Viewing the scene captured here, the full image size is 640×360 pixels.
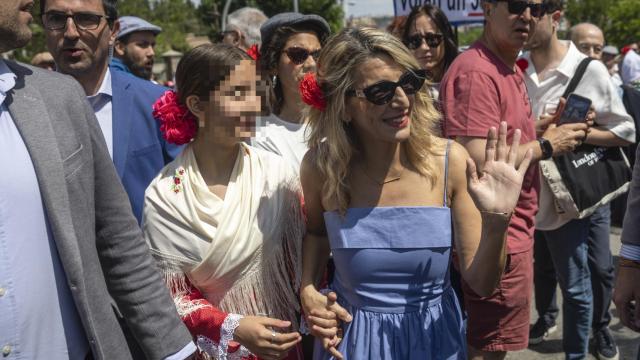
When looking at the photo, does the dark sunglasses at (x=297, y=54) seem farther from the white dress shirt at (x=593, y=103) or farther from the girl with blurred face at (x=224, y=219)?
the white dress shirt at (x=593, y=103)

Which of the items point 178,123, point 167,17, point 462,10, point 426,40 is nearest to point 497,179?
point 178,123

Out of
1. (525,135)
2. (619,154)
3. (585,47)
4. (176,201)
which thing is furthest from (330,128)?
(585,47)

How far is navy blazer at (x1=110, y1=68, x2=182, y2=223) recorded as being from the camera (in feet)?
8.41

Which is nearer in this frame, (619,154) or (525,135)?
(525,135)

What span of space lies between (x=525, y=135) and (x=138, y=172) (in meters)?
1.69

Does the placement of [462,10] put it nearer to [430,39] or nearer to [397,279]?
[430,39]

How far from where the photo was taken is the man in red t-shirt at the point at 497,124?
2.54m

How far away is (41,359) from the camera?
4.92 feet

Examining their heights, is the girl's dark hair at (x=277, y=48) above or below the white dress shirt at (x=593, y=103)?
above

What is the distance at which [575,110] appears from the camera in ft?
10.1

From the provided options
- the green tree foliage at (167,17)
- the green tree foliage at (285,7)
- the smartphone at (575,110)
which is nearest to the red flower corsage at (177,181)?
the smartphone at (575,110)

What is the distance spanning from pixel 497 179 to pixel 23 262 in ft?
4.33

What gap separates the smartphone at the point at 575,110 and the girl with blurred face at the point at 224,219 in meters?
1.64

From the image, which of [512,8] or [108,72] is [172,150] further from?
[512,8]
